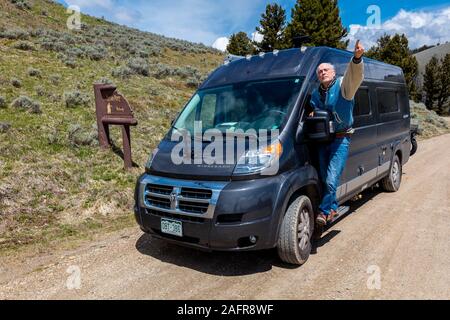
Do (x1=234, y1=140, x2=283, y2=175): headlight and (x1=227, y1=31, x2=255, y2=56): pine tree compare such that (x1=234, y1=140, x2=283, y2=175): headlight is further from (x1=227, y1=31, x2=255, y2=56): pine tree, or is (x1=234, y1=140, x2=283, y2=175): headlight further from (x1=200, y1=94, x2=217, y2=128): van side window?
(x1=227, y1=31, x2=255, y2=56): pine tree

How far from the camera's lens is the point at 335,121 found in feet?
15.7

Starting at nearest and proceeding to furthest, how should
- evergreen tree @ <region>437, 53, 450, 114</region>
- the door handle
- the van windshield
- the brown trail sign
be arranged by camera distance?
the van windshield → the door handle → the brown trail sign → evergreen tree @ <region>437, 53, 450, 114</region>

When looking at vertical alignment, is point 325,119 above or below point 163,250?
above

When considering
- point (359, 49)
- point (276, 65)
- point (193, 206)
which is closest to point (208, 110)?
point (276, 65)

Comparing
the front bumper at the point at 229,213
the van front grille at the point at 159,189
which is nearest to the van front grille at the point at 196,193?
the front bumper at the point at 229,213

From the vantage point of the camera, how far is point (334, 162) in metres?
4.86

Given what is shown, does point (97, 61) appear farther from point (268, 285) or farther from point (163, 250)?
point (268, 285)

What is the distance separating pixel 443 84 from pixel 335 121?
5642 centimetres

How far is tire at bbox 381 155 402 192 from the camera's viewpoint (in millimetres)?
7879

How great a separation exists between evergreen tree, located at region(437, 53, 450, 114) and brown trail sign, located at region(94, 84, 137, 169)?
180 ft

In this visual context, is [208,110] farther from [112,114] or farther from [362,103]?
[112,114]

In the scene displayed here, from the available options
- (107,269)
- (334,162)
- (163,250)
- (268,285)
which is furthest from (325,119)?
(107,269)

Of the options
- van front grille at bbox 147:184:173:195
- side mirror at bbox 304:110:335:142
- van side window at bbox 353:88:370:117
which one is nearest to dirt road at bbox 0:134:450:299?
van front grille at bbox 147:184:173:195
